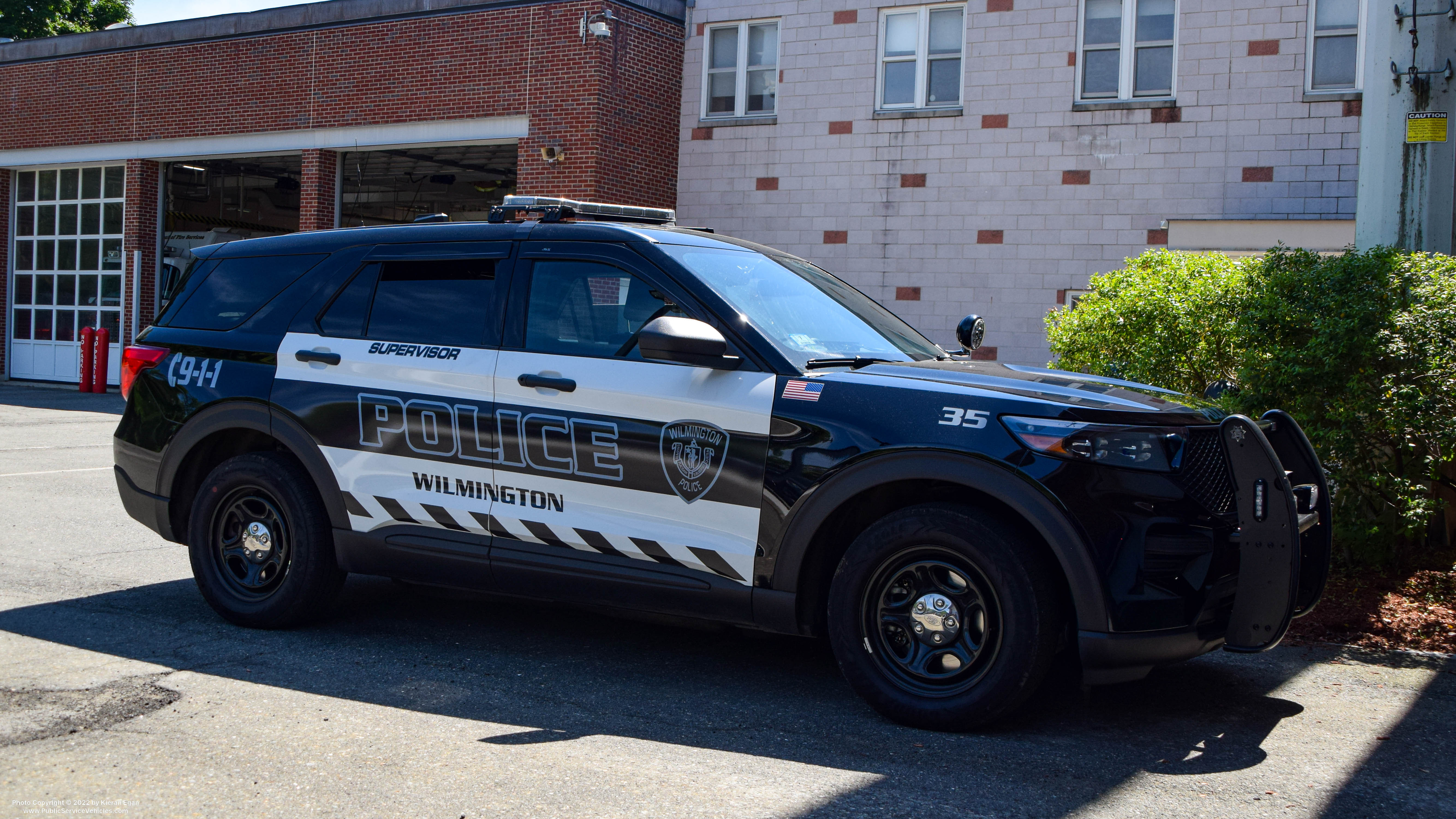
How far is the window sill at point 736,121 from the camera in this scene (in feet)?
58.9

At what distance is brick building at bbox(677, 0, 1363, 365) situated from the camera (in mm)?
15156

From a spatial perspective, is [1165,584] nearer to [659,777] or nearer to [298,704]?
[659,777]

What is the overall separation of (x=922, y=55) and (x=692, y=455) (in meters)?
13.6

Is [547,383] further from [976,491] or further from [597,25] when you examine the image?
[597,25]

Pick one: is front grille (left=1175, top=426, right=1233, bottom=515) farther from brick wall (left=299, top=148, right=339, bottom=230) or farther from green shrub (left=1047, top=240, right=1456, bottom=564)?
brick wall (left=299, top=148, right=339, bottom=230)

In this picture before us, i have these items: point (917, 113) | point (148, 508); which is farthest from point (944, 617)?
point (917, 113)

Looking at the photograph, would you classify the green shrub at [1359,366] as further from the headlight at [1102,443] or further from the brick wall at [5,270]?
the brick wall at [5,270]

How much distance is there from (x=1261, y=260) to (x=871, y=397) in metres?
Result: 4.34

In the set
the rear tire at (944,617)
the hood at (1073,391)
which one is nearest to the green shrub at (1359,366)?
the hood at (1073,391)

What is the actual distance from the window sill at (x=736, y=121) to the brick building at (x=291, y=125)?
4.07 ft

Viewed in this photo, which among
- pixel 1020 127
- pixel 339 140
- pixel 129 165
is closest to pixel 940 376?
pixel 1020 127

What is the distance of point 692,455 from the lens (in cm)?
469

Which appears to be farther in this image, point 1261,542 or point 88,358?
point 88,358

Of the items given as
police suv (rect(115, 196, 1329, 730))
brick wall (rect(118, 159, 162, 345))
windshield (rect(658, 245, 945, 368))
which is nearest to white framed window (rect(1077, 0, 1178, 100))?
police suv (rect(115, 196, 1329, 730))
